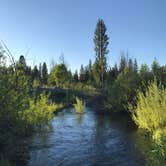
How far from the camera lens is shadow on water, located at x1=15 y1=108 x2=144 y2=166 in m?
8.29

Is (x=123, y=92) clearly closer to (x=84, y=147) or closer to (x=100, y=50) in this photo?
(x=84, y=147)

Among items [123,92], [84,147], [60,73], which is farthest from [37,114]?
[60,73]

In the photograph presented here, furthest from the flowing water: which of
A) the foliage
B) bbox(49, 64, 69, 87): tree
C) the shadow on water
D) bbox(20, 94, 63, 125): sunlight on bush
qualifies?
bbox(49, 64, 69, 87): tree

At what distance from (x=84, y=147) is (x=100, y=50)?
37618 mm

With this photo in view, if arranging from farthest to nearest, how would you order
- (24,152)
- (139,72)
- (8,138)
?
(139,72), (24,152), (8,138)

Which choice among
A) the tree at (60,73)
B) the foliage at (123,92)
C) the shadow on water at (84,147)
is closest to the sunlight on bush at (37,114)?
the shadow on water at (84,147)

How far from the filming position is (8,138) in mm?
7531

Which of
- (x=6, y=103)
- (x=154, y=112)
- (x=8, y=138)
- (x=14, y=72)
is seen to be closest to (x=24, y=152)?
(x=8, y=138)

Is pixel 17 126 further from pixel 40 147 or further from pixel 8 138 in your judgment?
pixel 40 147

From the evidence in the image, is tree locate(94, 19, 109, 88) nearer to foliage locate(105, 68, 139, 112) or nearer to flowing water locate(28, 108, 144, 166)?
foliage locate(105, 68, 139, 112)

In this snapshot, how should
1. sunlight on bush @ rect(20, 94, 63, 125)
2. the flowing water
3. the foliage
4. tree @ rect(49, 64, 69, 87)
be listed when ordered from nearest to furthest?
the flowing water
sunlight on bush @ rect(20, 94, 63, 125)
the foliage
tree @ rect(49, 64, 69, 87)

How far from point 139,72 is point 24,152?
1593 centimetres

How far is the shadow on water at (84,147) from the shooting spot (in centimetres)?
829

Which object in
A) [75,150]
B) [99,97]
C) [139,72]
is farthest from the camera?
[99,97]
